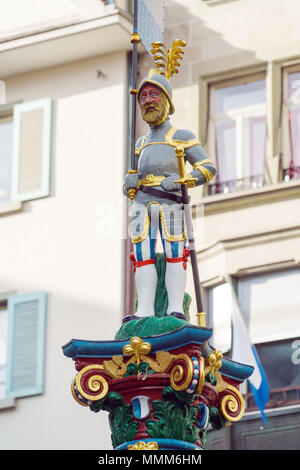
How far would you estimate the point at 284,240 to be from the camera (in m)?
23.6

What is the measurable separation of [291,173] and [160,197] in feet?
32.2

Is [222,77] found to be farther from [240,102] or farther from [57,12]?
[57,12]

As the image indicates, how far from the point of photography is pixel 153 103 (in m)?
14.8

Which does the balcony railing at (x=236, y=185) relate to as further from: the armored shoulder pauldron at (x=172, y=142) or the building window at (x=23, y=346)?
the armored shoulder pauldron at (x=172, y=142)

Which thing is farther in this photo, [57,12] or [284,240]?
[57,12]

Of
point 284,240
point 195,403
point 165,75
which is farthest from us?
point 284,240

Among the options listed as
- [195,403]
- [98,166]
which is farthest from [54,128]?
[195,403]

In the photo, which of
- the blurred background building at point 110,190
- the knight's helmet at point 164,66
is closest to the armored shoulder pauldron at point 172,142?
the knight's helmet at point 164,66

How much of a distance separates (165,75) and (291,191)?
8.83 m

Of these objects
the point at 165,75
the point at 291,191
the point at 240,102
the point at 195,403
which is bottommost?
the point at 195,403

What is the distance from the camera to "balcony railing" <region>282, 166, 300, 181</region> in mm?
24016

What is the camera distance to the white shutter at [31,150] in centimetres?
2592

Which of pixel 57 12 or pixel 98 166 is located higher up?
pixel 57 12

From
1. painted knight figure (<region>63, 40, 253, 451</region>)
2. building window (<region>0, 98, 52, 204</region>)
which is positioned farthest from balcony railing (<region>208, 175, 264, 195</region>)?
painted knight figure (<region>63, 40, 253, 451</region>)
